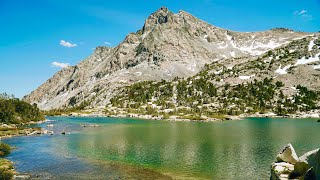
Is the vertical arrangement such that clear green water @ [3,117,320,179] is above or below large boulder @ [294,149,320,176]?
below

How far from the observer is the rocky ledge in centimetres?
2977

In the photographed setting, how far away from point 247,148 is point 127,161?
3104 cm

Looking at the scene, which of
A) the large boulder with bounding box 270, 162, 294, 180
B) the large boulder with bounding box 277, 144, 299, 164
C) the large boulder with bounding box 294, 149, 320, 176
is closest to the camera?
the large boulder with bounding box 294, 149, 320, 176

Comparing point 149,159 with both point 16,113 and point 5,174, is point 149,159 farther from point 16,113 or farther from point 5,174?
point 16,113

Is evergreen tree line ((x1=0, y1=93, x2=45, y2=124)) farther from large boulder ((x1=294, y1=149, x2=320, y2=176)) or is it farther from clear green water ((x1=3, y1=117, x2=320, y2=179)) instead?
large boulder ((x1=294, y1=149, x2=320, y2=176))

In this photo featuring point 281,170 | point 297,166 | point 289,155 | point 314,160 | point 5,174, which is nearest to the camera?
point 314,160

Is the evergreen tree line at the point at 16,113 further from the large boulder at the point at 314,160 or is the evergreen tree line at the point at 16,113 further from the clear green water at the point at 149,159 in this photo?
the large boulder at the point at 314,160

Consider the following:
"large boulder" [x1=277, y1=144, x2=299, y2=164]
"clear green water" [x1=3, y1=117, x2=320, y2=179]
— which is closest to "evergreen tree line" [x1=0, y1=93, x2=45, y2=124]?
"clear green water" [x1=3, y1=117, x2=320, y2=179]

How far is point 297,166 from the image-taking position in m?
34.4

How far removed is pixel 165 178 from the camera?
48.8 m

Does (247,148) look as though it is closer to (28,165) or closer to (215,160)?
(215,160)

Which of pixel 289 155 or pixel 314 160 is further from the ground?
pixel 314 160

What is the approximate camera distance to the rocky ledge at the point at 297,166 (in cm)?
2977

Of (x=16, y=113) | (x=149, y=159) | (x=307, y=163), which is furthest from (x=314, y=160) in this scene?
(x=16, y=113)
